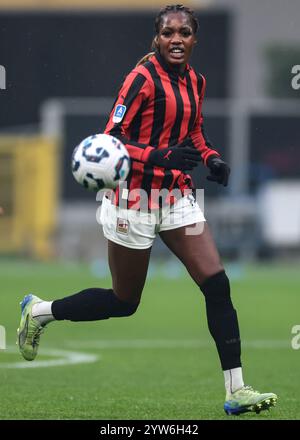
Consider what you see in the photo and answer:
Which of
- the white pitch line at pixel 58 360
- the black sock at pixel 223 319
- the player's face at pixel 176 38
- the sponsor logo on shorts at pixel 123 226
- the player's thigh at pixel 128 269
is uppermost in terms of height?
the player's face at pixel 176 38

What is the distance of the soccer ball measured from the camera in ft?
25.5

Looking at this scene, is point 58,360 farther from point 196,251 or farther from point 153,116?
point 153,116

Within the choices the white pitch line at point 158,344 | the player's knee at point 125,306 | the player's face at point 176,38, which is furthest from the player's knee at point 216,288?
the white pitch line at point 158,344

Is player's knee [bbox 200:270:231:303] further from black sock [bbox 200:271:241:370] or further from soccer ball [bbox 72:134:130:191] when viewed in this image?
soccer ball [bbox 72:134:130:191]

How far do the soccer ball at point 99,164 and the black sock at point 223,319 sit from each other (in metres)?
0.91

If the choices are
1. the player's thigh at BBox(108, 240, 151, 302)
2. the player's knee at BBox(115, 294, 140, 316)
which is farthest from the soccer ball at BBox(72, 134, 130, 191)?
the player's knee at BBox(115, 294, 140, 316)

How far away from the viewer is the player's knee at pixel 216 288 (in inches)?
325

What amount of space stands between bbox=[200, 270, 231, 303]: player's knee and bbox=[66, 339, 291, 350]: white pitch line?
14.5 feet

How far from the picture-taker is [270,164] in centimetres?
2916

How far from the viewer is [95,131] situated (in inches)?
1023

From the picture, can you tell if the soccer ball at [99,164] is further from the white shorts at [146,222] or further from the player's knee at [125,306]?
the player's knee at [125,306]

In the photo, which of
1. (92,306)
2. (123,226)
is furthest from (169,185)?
(92,306)
